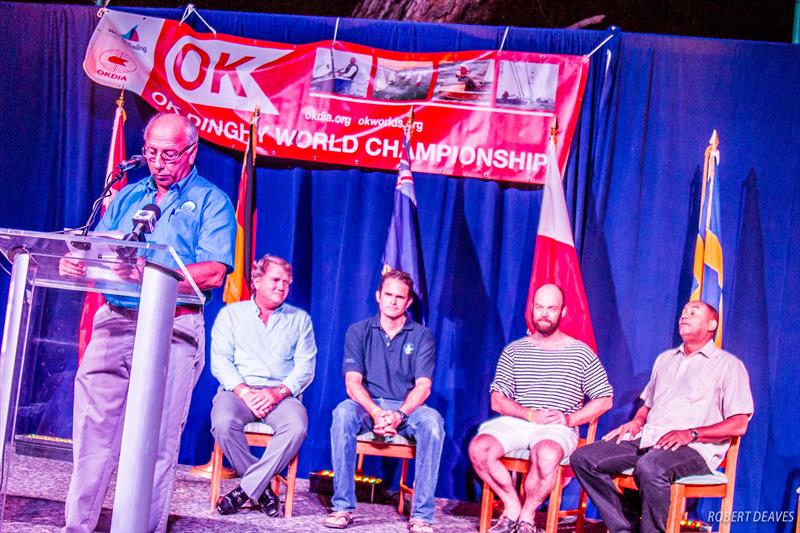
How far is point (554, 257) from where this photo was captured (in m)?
4.68

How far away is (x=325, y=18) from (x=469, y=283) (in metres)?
1.75

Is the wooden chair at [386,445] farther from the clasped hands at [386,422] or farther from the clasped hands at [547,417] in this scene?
the clasped hands at [547,417]

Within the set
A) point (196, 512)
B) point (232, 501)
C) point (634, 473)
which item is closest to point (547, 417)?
point (634, 473)

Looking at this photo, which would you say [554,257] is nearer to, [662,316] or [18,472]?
[662,316]

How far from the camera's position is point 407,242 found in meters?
4.82

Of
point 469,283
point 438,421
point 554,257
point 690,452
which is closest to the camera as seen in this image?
point 690,452

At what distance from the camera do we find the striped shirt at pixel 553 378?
4371 mm

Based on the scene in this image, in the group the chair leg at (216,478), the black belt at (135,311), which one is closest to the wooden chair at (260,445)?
the chair leg at (216,478)

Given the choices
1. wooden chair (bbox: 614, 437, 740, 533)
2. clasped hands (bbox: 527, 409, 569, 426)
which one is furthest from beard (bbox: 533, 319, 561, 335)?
wooden chair (bbox: 614, 437, 740, 533)

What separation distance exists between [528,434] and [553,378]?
333 millimetres

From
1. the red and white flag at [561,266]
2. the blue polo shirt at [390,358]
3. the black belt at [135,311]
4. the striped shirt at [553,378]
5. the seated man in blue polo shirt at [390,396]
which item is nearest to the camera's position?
Result: the black belt at [135,311]

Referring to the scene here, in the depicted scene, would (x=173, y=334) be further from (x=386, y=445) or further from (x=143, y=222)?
(x=386, y=445)

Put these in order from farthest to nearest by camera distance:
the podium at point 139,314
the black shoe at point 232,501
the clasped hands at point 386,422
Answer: the clasped hands at point 386,422 → the black shoe at point 232,501 → the podium at point 139,314

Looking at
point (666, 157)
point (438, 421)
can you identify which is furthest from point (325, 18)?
point (438, 421)
